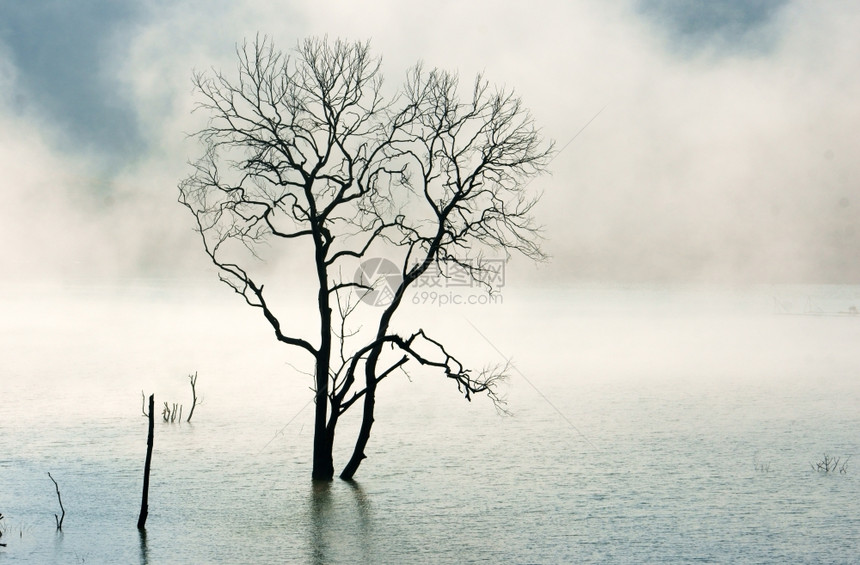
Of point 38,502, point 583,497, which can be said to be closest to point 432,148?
point 583,497

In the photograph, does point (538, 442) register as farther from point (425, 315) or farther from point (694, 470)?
point (425, 315)

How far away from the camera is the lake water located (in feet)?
71.4

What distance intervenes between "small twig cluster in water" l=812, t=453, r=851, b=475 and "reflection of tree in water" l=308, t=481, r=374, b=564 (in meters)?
16.7

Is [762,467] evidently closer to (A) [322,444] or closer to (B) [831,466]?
(B) [831,466]

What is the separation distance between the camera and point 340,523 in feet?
76.9

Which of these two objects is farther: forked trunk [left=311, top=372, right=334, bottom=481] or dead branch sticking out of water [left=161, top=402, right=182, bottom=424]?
dead branch sticking out of water [left=161, top=402, right=182, bottom=424]

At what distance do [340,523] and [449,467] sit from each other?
9.25 metres

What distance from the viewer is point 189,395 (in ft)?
175

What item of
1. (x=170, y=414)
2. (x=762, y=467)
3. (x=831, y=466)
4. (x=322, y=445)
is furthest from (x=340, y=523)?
(x=170, y=414)

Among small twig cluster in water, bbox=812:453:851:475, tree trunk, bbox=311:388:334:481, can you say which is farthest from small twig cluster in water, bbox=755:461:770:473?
tree trunk, bbox=311:388:334:481

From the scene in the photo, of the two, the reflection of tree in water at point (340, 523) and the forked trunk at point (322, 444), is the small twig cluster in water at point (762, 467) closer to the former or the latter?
the reflection of tree in water at point (340, 523)

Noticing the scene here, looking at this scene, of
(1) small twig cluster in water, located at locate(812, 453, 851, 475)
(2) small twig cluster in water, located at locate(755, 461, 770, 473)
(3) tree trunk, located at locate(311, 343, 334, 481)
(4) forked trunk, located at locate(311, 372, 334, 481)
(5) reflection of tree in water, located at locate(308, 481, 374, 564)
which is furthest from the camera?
(2) small twig cluster in water, located at locate(755, 461, 770, 473)

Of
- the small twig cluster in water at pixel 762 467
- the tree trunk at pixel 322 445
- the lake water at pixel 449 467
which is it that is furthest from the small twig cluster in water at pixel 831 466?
the tree trunk at pixel 322 445

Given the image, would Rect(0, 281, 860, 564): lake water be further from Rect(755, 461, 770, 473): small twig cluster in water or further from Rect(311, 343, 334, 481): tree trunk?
Rect(311, 343, 334, 481): tree trunk
